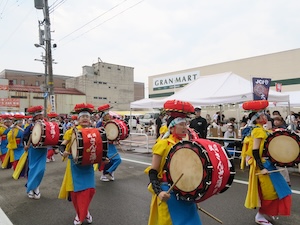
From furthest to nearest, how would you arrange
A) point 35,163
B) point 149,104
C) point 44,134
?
point 149,104 → point 35,163 → point 44,134

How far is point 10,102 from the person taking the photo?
115 ft

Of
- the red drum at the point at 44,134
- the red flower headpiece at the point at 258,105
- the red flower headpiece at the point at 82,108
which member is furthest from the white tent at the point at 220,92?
the red flower headpiece at the point at 82,108

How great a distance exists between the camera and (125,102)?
54.7 metres

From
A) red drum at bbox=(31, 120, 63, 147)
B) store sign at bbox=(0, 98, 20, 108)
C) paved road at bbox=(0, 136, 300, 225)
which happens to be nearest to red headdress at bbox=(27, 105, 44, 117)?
red drum at bbox=(31, 120, 63, 147)

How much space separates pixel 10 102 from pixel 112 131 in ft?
108

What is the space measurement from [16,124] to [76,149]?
4.88 m

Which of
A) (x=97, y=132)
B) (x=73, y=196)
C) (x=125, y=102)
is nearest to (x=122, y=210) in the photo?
(x=73, y=196)

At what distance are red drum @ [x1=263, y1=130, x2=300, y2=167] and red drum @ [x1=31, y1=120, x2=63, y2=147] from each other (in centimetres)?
407

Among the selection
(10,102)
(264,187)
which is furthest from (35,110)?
(10,102)

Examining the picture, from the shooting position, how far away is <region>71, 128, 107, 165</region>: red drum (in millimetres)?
3880

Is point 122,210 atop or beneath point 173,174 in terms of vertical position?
beneath

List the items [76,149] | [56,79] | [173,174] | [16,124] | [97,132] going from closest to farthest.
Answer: [173,174] → [76,149] → [97,132] → [16,124] → [56,79]

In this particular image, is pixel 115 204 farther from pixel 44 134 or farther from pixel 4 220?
pixel 44 134

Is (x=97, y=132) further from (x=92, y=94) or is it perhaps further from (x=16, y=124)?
(x=92, y=94)
